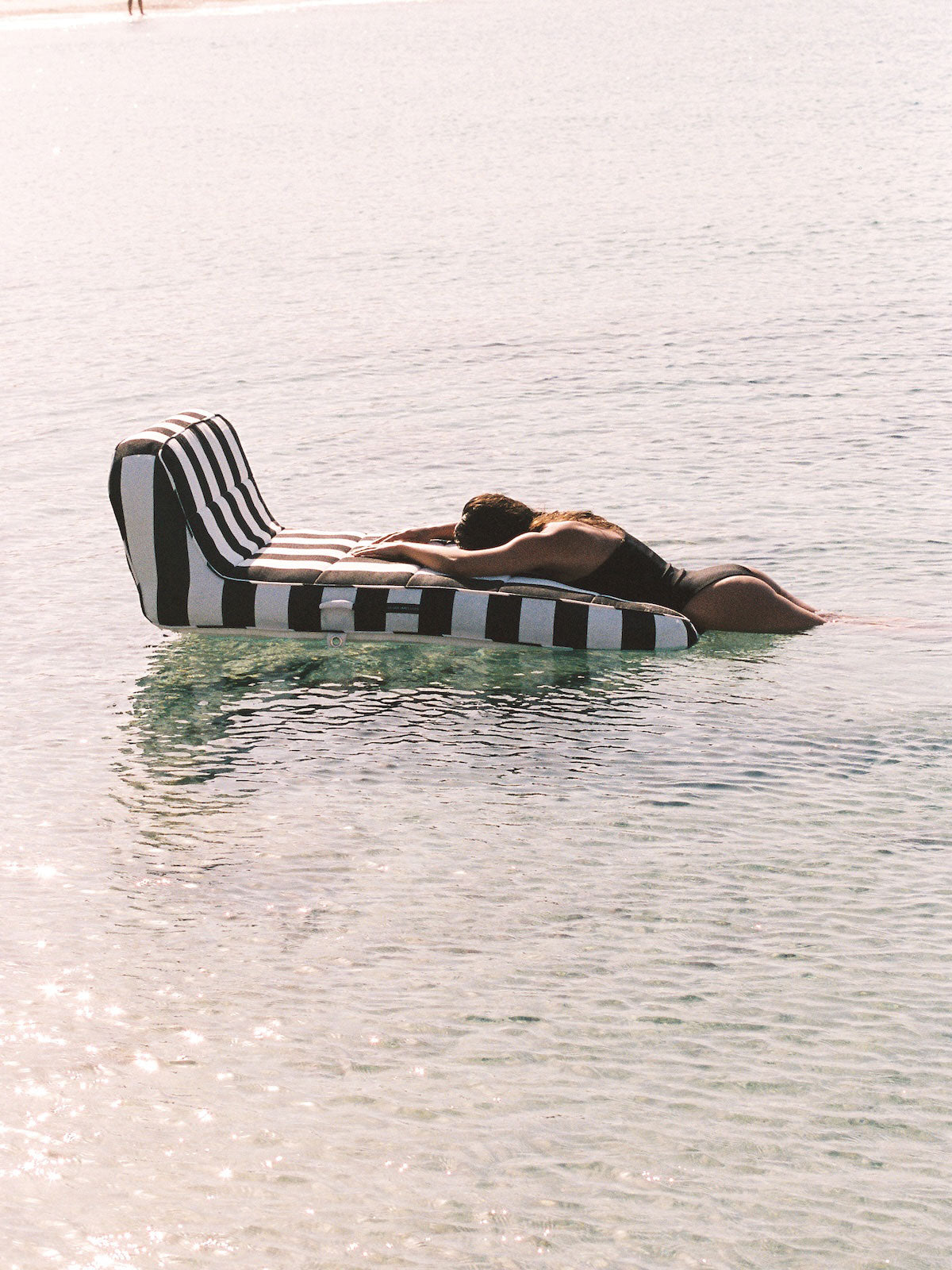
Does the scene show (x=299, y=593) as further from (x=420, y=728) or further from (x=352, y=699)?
(x=420, y=728)

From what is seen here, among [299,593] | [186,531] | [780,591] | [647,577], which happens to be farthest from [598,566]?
[186,531]

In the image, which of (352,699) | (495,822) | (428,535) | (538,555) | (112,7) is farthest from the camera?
(112,7)

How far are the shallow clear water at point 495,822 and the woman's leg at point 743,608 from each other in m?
0.15

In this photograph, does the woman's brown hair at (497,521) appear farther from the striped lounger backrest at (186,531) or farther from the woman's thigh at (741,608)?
the striped lounger backrest at (186,531)

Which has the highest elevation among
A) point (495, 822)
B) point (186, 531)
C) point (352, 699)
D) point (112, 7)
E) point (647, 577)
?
point (112, 7)

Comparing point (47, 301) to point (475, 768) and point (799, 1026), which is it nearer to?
point (475, 768)

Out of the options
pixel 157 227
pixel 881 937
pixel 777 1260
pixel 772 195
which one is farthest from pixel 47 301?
pixel 777 1260

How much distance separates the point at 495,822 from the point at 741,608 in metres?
2.18

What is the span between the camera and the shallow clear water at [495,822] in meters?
4.16

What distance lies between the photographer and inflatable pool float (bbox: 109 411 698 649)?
7.52 meters

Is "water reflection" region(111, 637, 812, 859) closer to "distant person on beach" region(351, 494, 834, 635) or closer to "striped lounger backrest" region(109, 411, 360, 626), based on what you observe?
"distant person on beach" region(351, 494, 834, 635)

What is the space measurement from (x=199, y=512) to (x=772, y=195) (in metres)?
14.1

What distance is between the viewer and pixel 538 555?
7.51 meters

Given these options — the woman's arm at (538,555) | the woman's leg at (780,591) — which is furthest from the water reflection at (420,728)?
the woman's arm at (538,555)
